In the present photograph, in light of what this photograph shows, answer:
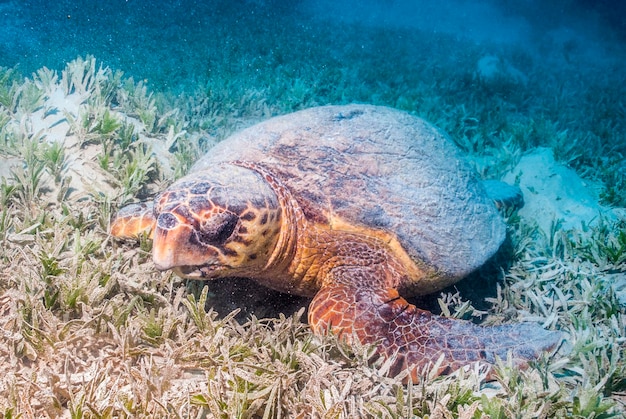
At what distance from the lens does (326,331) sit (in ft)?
5.95

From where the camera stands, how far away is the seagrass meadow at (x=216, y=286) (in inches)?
56.2

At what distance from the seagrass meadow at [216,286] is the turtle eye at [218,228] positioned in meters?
0.34

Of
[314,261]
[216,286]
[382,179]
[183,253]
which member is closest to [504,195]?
[382,179]

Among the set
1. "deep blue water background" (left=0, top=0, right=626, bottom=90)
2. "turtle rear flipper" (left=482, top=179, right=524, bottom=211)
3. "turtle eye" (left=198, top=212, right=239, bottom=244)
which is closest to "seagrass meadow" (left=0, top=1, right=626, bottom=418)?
"turtle rear flipper" (left=482, top=179, right=524, bottom=211)

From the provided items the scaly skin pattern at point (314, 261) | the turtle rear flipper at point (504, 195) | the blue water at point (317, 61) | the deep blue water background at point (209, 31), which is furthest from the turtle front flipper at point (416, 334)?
the deep blue water background at point (209, 31)

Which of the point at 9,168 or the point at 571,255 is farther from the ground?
the point at 9,168

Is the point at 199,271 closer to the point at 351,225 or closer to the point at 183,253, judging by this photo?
the point at 183,253

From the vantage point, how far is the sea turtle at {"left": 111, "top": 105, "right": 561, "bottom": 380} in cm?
180

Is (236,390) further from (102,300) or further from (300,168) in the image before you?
(300,168)

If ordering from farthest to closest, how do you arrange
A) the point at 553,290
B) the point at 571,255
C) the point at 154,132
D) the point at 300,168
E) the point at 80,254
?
the point at 154,132 → the point at 571,255 → the point at 553,290 → the point at 300,168 → the point at 80,254

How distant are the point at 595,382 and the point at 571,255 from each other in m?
1.54

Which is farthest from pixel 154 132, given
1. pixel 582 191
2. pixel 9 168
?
pixel 582 191

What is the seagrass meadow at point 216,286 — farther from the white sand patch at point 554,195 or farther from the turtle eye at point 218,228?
the turtle eye at point 218,228

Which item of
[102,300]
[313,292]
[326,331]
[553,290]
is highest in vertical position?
[102,300]
